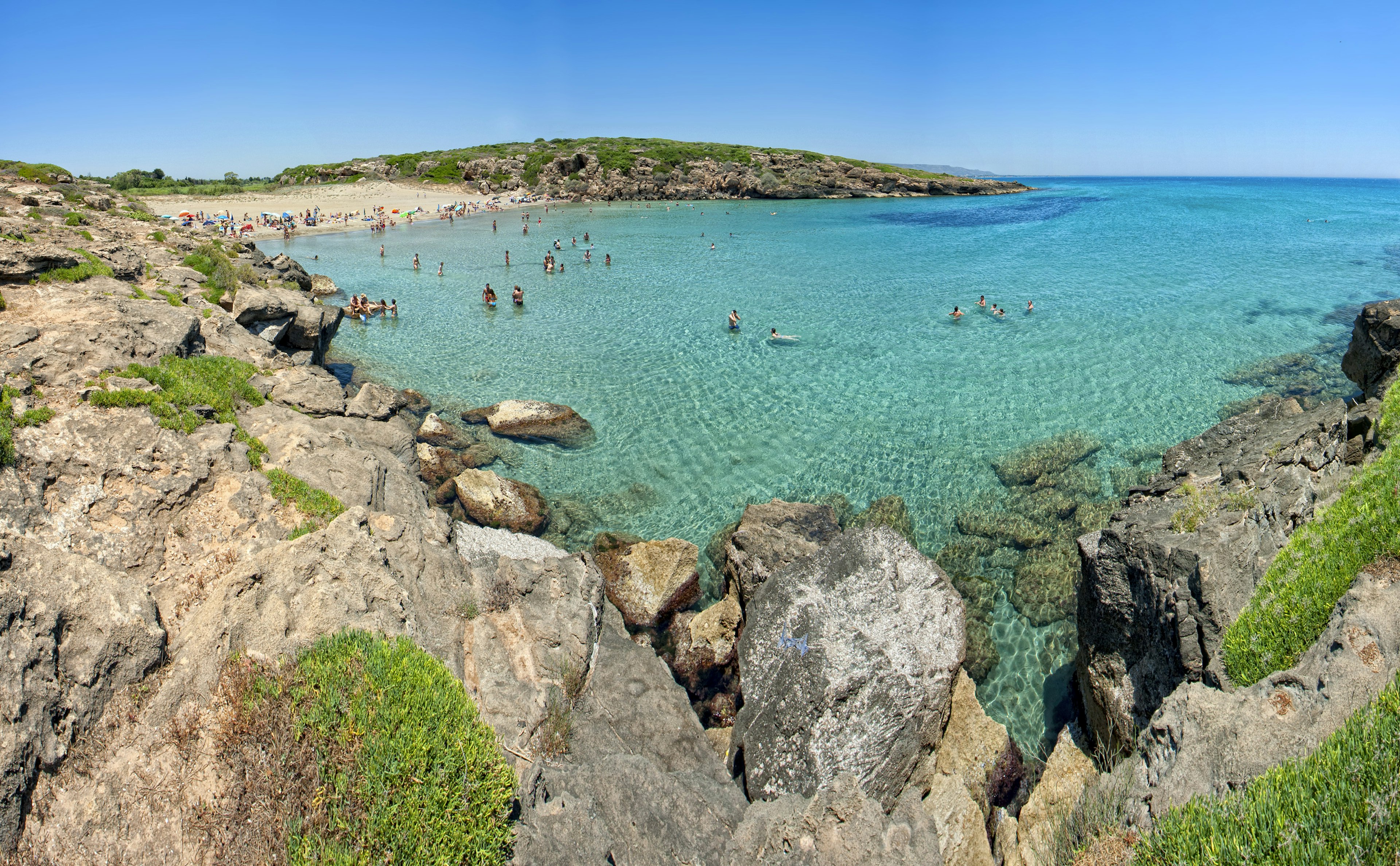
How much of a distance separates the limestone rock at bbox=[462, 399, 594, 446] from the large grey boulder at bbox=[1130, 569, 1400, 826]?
1639 centimetres

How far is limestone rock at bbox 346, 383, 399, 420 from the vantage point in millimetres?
17922

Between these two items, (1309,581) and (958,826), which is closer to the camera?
(958,826)

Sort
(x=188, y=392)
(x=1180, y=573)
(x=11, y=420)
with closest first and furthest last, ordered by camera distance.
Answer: (x=1180, y=573) → (x=11, y=420) → (x=188, y=392)

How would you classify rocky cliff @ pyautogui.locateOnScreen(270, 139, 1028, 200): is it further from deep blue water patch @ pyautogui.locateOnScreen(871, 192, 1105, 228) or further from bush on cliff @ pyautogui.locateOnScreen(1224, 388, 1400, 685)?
bush on cliff @ pyautogui.locateOnScreen(1224, 388, 1400, 685)

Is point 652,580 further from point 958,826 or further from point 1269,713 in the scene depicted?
point 1269,713

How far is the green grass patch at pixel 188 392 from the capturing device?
1069 cm

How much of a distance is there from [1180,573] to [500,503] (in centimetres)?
1391

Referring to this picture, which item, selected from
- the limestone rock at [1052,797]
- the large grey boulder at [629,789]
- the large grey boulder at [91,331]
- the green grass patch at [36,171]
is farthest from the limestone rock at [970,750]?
the green grass patch at [36,171]

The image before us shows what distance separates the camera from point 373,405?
61.9 feet

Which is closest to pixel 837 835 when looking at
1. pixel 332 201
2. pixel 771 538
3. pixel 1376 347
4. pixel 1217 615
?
pixel 1217 615

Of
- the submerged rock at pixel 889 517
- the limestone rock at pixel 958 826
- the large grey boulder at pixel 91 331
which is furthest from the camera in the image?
the submerged rock at pixel 889 517

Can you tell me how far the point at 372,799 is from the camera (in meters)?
5.43

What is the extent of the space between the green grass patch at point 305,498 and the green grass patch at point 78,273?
41.7ft

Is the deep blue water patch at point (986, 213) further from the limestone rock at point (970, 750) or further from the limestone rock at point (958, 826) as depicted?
the limestone rock at point (958, 826)
